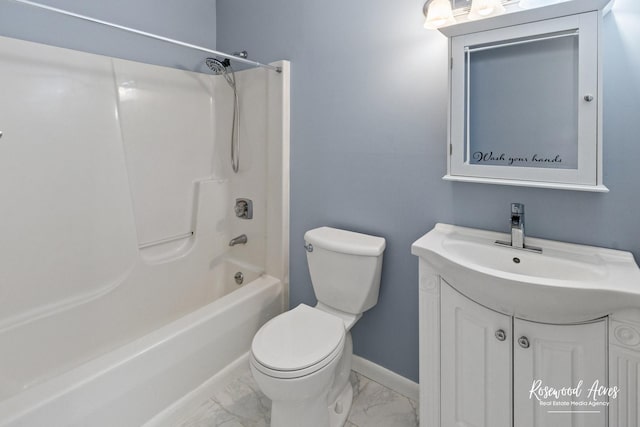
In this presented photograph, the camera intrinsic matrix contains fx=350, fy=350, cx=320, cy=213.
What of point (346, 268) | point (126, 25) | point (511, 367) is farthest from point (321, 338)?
point (126, 25)

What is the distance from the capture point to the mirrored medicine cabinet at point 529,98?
3.80ft

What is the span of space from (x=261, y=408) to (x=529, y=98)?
1.76 metres

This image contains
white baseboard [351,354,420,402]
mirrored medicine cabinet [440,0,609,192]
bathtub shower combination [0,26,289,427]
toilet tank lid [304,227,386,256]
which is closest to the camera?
mirrored medicine cabinet [440,0,609,192]

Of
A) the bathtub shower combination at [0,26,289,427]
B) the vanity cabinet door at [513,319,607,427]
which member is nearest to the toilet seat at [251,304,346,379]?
the bathtub shower combination at [0,26,289,427]

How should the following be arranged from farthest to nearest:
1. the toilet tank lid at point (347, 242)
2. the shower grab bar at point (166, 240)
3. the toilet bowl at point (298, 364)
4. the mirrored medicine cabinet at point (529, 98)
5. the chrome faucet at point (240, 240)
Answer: the chrome faucet at point (240, 240), the shower grab bar at point (166, 240), the toilet tank lid at point (347, 242), the toilet bowl at point (298, 364), the mirrored medicine cabinet at point (529, 98)

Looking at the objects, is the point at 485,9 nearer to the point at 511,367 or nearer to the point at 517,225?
the point at 517,225

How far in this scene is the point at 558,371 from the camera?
1.08 meters

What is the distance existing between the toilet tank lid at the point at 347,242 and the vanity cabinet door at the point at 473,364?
15.9 inches

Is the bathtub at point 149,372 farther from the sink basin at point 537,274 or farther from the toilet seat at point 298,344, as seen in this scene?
the sink basin at point 537,274

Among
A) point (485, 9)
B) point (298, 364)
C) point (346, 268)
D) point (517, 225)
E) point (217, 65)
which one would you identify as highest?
point (217, 65)

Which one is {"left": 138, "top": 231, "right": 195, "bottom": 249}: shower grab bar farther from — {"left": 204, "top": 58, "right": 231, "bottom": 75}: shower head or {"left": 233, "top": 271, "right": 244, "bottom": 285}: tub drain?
{"left": 204, "top": 58, "right": 231, "bottom": 75}: shower head

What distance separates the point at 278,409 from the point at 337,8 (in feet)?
6.13

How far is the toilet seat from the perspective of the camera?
127cm

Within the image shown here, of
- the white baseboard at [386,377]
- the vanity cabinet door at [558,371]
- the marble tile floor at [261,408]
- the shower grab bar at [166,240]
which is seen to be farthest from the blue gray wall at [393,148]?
the shower grab bar at [166,240]
